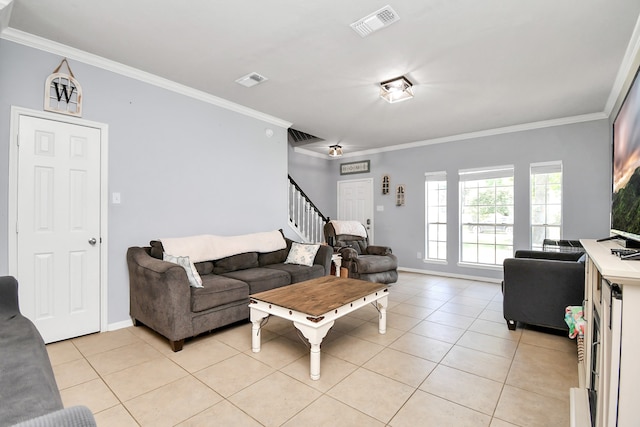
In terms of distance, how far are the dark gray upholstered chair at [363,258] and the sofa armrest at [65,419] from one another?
4092 mm

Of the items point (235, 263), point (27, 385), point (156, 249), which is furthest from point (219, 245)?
point (27, 385)

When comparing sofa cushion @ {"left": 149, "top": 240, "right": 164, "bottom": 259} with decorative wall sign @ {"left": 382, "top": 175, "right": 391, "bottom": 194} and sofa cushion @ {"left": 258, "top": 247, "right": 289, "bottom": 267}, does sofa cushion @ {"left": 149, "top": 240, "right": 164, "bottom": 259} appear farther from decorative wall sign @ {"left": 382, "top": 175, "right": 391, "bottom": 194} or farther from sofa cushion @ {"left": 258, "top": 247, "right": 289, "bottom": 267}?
decorative wall sign @ {"left": 382, "top": 175, "right": 391, "bottom": 194}

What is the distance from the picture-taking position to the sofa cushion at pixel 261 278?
10.4 ft

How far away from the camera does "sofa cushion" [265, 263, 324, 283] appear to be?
3.65 meters

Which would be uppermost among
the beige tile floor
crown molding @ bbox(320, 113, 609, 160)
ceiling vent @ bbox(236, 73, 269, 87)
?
ceiling vent @ bbox(236, 73, 269, 87)

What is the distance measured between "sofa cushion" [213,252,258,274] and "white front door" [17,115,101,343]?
114cm

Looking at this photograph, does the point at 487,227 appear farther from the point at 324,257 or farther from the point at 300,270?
the point at 300,270

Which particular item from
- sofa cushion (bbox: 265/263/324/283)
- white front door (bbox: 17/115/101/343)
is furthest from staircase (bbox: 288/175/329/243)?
white front door (bbox: 17/115/101/343)

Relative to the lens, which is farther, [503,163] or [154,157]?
[503,163]

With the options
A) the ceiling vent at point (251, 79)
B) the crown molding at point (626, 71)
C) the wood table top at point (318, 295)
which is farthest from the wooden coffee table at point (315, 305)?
the crown molding at point (626, 71)

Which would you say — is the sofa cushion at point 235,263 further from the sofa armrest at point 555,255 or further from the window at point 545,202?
the window at point 545,202

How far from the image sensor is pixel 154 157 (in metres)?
3.31

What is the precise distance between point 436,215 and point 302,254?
3.06 m

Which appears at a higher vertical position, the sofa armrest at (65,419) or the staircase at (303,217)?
the staircase at (303,217)
